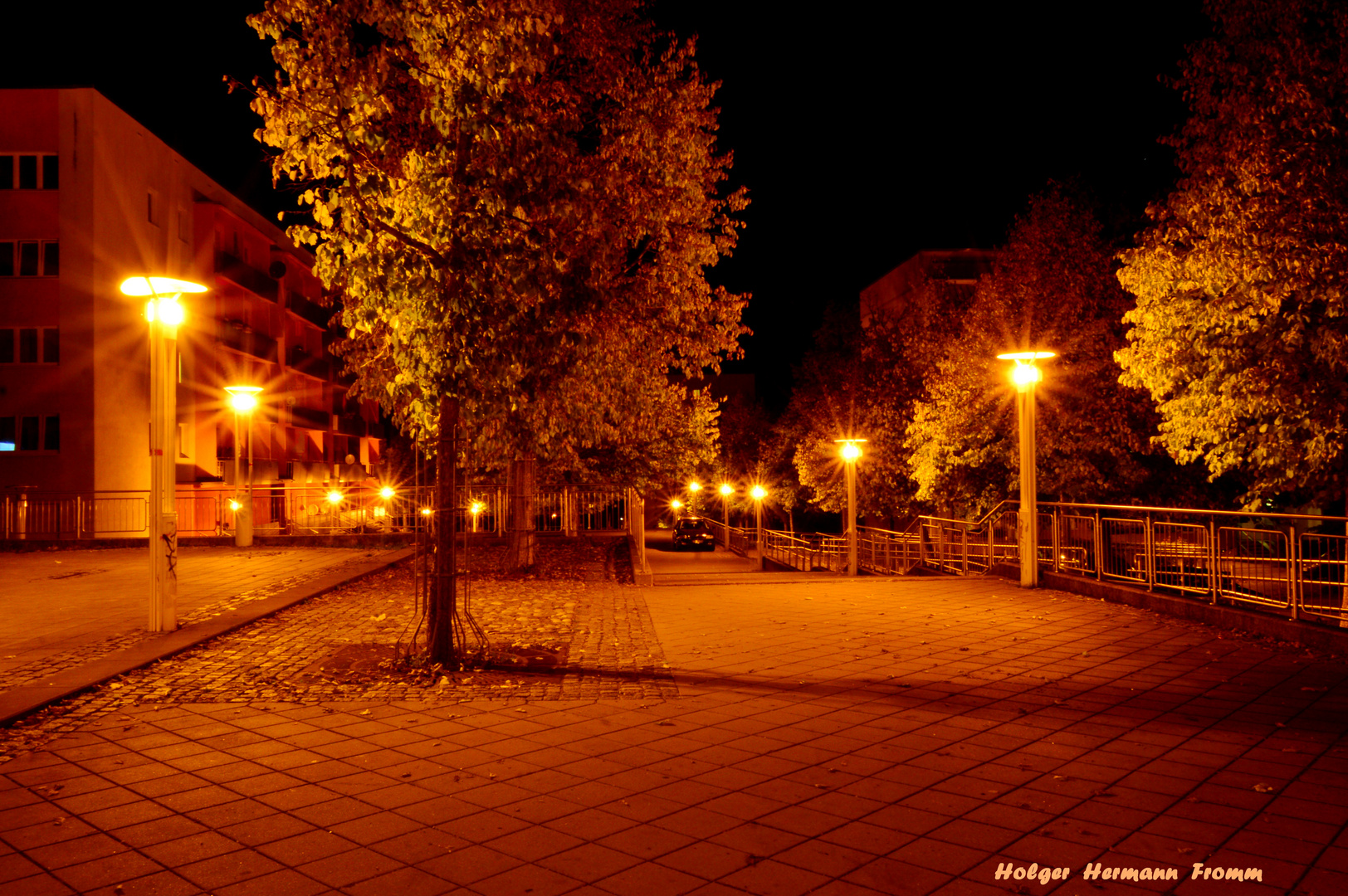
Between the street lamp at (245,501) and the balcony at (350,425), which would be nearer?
the street lamp at (245,501)

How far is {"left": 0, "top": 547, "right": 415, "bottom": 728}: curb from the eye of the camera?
22.3 ft

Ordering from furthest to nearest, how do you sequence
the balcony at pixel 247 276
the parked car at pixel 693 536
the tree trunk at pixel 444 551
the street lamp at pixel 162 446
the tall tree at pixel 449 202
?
the parked car at pixel 693 536 < the balcony at pixel 247 276 < the street lamp at pixel 162 446 < the tree trunk at pixel 444 551 < the tall tree at pixel 449 202

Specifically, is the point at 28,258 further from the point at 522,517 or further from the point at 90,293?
the point at 522,517

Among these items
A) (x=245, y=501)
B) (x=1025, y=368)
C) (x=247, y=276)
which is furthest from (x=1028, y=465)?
(x=247, y=276)

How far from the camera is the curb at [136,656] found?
22.3 feet

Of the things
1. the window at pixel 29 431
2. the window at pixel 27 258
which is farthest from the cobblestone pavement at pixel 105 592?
the window at pixel 27 258

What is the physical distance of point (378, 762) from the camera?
5551mm

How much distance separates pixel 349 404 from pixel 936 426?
4577 centimetres

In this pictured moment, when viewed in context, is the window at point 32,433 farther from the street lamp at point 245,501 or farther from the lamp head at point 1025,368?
the lamp head at point 1025,368

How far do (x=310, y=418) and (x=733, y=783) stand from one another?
47132 millimetres

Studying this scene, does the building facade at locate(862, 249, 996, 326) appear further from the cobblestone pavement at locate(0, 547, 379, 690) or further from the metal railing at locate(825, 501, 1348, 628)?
the cobblestone pavement at locate(0, 547, 379, 690)

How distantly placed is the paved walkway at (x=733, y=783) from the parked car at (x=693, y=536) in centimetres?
3796

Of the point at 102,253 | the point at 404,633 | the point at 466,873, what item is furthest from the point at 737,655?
the point at 102,253

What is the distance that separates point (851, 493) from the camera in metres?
18.8
